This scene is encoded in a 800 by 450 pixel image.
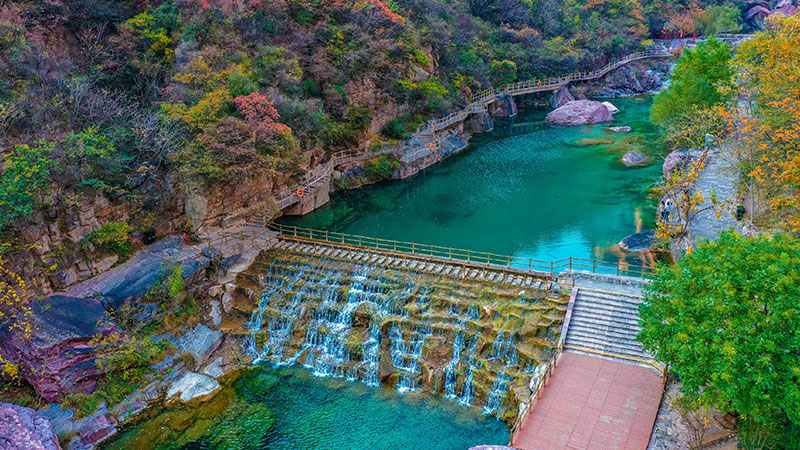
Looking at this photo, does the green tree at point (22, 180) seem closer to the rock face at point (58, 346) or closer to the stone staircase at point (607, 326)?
the rock face at point (58, 346)

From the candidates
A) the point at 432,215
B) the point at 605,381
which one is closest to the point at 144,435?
the point at 605,381

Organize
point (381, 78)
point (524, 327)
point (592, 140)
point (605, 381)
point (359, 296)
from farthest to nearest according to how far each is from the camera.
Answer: point (592, 140), point (381, 78), point (359, 296), point (524, 327), point (605, 381)

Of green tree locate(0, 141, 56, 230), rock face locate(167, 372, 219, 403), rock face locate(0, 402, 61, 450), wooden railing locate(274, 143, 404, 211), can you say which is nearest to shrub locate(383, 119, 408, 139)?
wooden railing locate(274, 143, 404, 211)

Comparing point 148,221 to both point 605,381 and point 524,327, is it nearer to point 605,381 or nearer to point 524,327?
point 524,327

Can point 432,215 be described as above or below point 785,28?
below

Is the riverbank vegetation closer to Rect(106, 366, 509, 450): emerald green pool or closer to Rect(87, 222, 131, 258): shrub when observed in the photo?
Rect(106, 366, 509, 450): emerald green pool

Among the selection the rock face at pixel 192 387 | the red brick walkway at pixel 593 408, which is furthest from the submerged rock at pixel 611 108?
the rock face at pixel 192 387
